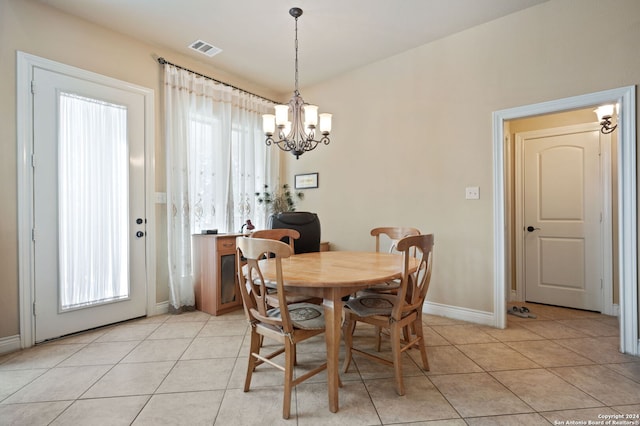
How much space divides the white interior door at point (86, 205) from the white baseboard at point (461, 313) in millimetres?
3069

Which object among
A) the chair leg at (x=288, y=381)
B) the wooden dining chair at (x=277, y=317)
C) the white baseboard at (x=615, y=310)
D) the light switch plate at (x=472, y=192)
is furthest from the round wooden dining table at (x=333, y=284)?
A: the white baseboard at (x=615, y=310)

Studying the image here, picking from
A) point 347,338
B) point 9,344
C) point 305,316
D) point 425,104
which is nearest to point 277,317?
point 305,316

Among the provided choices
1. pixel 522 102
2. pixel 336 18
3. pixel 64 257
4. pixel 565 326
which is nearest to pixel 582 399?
pixel 565 326

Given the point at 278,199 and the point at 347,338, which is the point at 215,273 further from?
the point at 347,338

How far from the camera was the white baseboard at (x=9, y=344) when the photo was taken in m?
2.33

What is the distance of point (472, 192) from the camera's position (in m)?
3.00

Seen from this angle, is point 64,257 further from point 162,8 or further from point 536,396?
point 536,396

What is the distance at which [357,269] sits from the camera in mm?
1877

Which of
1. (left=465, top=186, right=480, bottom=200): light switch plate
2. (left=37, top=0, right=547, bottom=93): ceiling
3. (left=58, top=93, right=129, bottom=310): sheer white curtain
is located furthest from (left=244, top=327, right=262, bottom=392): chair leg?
(left=37, top=0, right=547, bottom=93): ceiling

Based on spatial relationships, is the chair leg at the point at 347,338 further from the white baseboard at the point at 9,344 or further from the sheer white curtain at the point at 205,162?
the white baseboard at the point at 9,344

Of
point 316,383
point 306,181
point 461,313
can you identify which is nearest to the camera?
point 316,383

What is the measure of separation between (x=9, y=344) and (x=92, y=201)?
1263 millimetres

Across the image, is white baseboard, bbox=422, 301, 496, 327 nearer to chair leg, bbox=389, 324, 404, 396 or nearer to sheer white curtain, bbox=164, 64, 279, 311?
chair leg, bbox=389, 324, 404, 396

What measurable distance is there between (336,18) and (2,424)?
3.61 metres
